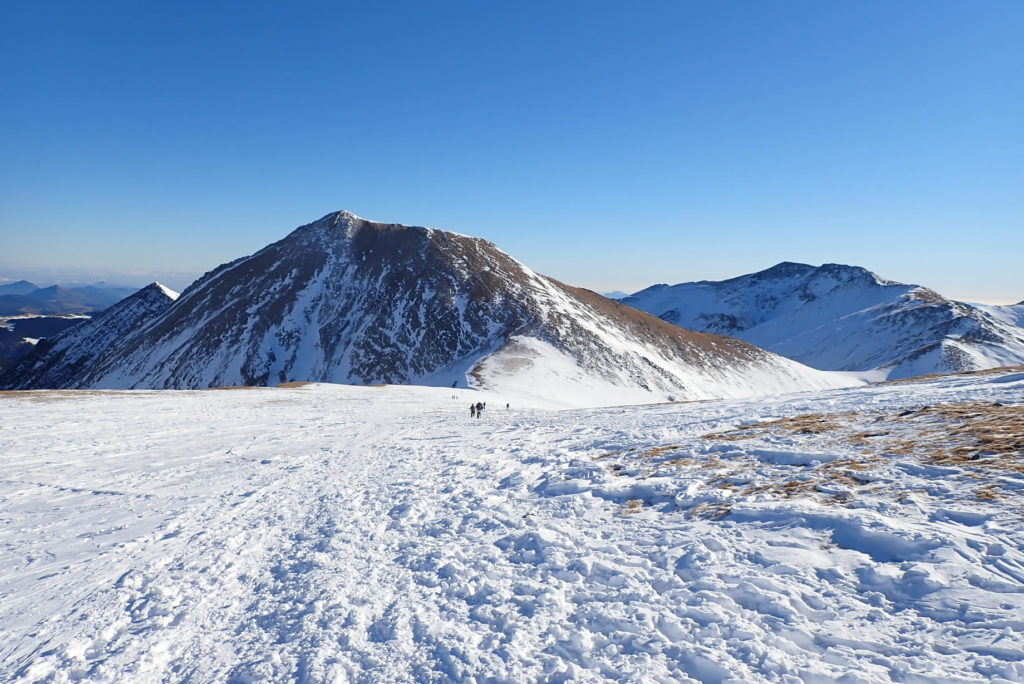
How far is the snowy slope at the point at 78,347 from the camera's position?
11480 cm

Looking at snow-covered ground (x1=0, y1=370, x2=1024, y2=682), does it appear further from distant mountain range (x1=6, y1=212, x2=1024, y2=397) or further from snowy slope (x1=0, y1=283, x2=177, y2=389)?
snowy slope (x1=0, y1=283, x2=177, y2=389)

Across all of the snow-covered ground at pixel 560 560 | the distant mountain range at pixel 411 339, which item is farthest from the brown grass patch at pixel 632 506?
the distant mountain range at pixel 411 339

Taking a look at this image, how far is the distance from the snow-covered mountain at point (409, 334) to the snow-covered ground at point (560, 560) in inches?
1763

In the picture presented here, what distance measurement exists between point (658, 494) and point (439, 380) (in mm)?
63424

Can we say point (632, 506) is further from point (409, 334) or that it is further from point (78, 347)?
point (78, 347)

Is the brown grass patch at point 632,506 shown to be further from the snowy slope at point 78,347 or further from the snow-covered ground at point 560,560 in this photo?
the snowy slope at point 78,347

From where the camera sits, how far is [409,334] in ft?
285

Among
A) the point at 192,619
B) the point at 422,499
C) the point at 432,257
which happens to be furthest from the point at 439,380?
the point at 192,619

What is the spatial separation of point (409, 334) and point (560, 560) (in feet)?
266

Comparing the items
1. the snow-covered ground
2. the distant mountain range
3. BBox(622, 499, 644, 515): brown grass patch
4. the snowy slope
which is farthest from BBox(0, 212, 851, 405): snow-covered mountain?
BBox(622, 499, 644, 515): brown grass patch

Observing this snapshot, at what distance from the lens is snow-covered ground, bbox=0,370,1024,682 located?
5852 millimetres

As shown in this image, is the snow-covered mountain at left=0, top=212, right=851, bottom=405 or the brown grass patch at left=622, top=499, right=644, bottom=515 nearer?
the brown grass patch at left=622, top=499, right=644, bottom=515

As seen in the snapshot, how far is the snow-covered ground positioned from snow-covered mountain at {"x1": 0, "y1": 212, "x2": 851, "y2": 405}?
4479 centimetres

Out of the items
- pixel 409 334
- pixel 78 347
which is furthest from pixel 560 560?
pixel 78 347
